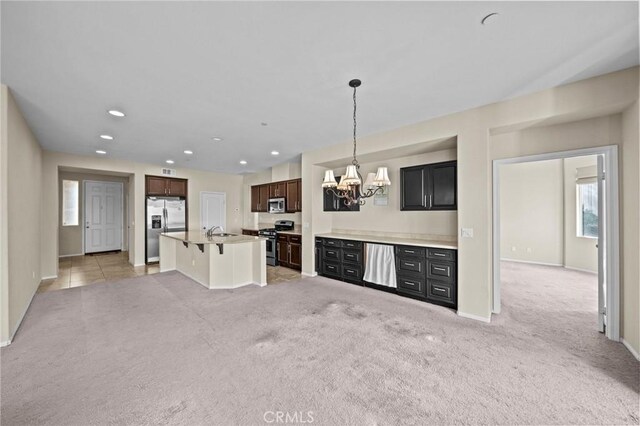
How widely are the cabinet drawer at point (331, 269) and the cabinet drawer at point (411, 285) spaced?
125 cm

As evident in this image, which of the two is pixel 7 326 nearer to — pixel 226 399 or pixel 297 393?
pixel 226 399

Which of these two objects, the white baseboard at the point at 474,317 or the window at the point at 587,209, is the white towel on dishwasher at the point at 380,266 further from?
the window at the point at 587,209

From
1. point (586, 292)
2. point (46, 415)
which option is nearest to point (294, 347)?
point (46, 415)

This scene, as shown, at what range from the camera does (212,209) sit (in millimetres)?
7906

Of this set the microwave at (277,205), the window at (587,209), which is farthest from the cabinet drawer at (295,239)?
the window at (587,209)

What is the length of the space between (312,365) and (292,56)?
2585 millimetres

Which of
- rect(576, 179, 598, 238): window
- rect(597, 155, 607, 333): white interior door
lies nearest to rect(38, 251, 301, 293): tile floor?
rect(597, 155, 607, 333): white interior door

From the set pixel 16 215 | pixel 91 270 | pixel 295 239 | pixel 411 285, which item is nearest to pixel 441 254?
pixel 411 285

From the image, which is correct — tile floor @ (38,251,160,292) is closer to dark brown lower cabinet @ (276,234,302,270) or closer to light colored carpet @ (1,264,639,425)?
light colored carpet @ (1,264,639,425)

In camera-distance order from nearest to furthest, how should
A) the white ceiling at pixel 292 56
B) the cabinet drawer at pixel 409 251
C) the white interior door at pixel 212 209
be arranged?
the white ceiling at pixel 292 56 → the cabinet drawer at pixel 409 251 → the white interior door at pixel 212 209

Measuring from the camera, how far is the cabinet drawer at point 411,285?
12.7 feet

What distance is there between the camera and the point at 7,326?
8.50 ft

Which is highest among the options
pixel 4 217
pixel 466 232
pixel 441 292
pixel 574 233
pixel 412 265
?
pixel 4 217

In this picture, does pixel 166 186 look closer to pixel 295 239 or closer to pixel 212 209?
pixel 212 209
